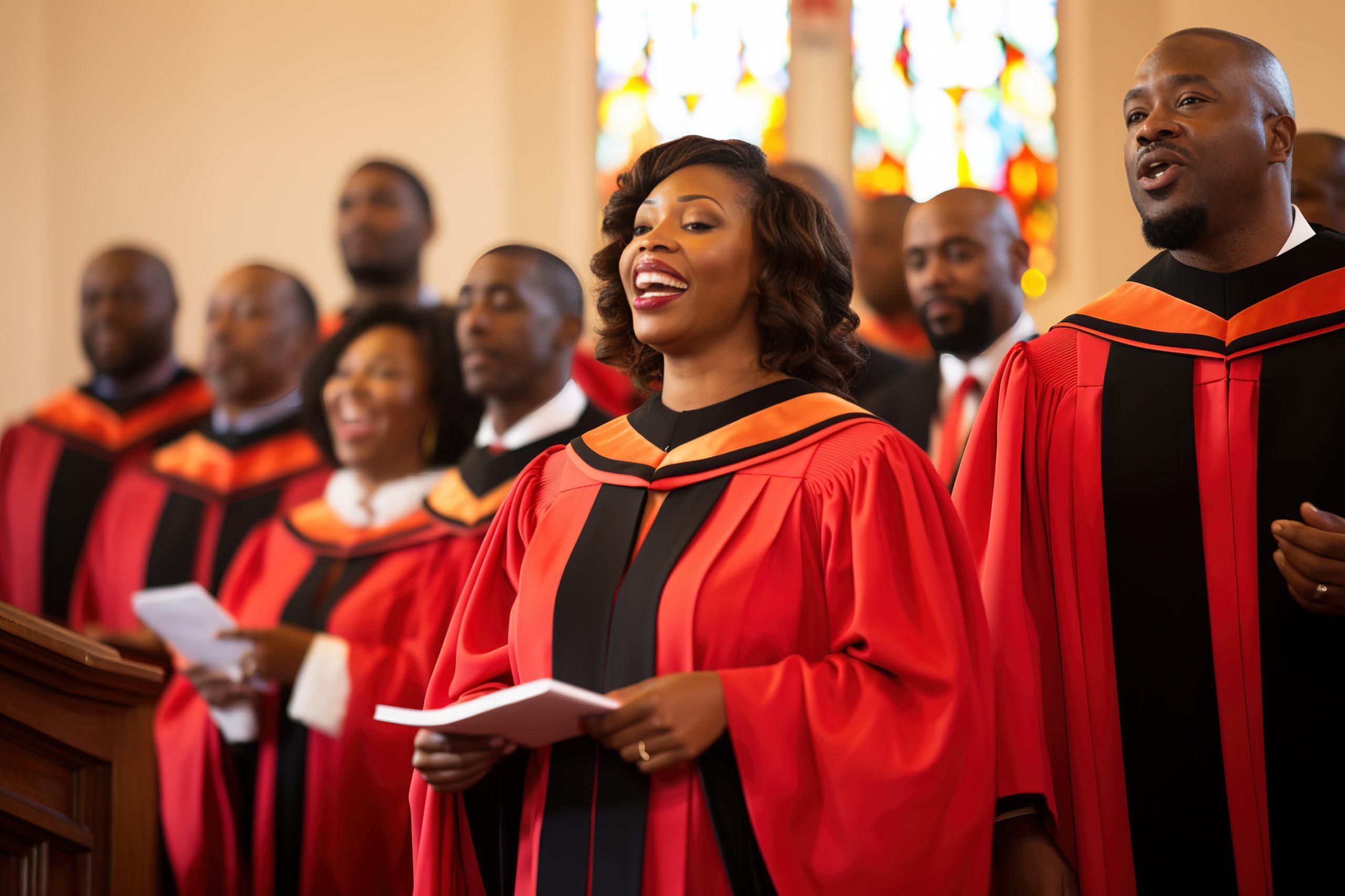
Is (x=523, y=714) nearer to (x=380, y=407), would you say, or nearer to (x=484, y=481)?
(x=484, y=481)

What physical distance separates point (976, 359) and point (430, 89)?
652 cm

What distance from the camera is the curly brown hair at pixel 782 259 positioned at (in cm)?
265

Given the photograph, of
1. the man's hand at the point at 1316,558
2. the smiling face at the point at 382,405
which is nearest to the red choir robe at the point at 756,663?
the man's hand at the point at 1316,558

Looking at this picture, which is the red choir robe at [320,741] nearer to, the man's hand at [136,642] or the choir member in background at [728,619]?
the man's hand at [136,642]

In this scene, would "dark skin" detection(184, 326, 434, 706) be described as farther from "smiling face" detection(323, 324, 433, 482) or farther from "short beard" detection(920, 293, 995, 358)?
"short beard" detection(920, 293, 995, 358)

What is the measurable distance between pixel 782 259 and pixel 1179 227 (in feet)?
2.74

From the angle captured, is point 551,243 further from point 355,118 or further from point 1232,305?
point 1232,305

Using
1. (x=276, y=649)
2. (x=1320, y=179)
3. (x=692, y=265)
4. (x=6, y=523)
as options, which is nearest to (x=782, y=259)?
(x=692, y=265)

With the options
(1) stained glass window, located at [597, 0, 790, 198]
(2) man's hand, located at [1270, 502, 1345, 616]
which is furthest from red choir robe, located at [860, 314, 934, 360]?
(1) stained glass window, located at [597, 0, 790, 198]

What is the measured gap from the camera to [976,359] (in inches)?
160

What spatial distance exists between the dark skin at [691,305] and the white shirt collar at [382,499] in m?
1.85

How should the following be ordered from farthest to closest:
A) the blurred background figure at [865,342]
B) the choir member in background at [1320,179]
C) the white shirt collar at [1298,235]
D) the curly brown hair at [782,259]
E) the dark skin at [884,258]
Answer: the dark skin at [884,258] < the blurred background figure at [865,342] < the choir member in background at [1320,179] < the white shirt collar at [1298,235] < the curly brown hair at [782,259]

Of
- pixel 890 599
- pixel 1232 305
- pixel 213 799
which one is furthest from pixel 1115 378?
pixel 213 799

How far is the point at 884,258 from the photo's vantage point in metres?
5.76
